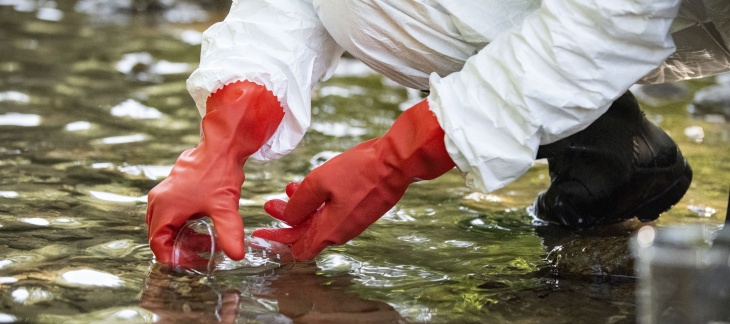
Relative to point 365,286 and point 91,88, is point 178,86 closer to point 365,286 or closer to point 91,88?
point 91,88

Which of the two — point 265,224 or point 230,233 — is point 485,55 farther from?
point 265,224

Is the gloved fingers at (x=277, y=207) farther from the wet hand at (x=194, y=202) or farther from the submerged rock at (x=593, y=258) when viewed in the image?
the submerged rock at (x=593, y=258)

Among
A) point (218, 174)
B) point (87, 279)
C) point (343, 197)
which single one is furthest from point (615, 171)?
point (87, 279)

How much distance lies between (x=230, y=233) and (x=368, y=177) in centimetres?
28

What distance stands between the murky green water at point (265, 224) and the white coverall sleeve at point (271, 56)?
1.04 feet

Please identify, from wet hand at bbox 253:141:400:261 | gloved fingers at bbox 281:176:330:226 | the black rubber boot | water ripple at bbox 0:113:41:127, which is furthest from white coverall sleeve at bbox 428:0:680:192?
water ripple at bbox 0:113:41:127

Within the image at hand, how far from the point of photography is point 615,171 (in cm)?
237

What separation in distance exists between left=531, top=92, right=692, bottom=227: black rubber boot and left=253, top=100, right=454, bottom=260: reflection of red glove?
557mm

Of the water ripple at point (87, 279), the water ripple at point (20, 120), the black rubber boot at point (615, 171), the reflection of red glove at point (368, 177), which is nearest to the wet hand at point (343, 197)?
the reflection of red glove at point (368, 177)

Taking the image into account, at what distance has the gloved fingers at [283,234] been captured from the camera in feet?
6.67

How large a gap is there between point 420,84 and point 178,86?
2.12 metres

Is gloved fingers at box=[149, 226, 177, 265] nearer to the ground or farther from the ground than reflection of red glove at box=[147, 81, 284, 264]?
nearer to the ground

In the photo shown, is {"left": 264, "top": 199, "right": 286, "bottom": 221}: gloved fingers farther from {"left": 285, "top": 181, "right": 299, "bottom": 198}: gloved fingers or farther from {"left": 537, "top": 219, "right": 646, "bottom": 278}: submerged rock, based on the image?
{"left": 537, "top": 219, "right": 646, "bottom": 278}: submerged rock

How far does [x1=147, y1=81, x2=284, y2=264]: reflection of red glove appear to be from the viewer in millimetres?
1922
